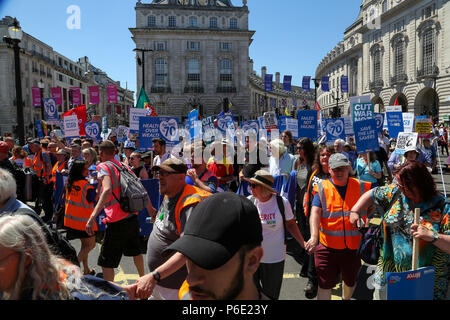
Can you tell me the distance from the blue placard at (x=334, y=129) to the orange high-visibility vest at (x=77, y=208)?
7967 millimetres

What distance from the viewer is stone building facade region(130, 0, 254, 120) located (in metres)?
62.0

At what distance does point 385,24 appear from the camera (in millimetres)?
47938

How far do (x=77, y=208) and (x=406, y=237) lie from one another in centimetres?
425

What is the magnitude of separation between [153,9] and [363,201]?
6633 centimetres

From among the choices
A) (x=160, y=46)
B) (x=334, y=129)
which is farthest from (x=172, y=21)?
(x=334, y=129)

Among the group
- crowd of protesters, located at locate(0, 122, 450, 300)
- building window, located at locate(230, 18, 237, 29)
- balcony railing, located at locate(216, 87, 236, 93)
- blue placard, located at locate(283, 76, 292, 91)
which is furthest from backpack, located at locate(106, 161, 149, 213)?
building window, located at locate(230, 18, 237, 29)

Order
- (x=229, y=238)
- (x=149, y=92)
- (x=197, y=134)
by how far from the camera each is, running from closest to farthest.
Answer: (x=229, y=238) → (x=197, y=134) → (x=149, y=92)

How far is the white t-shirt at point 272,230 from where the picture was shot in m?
3.44

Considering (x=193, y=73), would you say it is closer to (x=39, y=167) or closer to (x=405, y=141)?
(x=39, y=167)

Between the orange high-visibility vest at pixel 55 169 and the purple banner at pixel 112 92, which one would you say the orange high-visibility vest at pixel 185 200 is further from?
the purple banner at pixel 112 92

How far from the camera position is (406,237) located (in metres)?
2.66

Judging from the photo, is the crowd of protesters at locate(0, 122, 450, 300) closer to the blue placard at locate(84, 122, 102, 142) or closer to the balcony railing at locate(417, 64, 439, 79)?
the blue placard at locate(84, 122, 102, 142)
